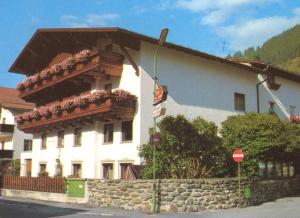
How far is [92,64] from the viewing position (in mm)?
26359

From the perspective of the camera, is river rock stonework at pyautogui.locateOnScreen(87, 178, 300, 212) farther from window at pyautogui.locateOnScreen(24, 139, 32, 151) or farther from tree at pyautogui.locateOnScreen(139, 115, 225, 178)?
window at pyautogui.locateOnScreen(24, 139, 32, 151)

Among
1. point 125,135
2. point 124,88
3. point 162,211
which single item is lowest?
point 162,211

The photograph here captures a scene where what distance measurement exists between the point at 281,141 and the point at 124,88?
8.58 metres

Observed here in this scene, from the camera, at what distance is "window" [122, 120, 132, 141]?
2642 centimetres

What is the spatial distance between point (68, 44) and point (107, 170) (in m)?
8.48

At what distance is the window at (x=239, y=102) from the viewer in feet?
104

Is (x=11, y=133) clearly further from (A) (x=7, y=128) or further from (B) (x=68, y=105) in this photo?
(B) (x=68, y=105)

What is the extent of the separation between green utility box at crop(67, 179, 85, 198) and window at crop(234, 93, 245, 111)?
11.9 metres

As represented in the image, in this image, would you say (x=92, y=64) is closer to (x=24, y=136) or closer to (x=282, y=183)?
(x=282, y=183)

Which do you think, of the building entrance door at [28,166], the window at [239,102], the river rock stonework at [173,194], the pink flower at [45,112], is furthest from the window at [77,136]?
the window at [239,102]

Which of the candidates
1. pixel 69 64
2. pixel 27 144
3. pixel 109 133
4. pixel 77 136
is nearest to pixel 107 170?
pixel 109 133

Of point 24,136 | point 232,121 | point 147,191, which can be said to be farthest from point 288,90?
point 24,136

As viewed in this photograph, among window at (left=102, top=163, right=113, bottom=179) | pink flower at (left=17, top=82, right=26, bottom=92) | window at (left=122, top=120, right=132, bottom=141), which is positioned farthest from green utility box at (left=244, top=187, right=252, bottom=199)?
pink flower at (left=17, top=82, right=26, bottom=92)

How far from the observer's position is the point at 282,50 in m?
154
